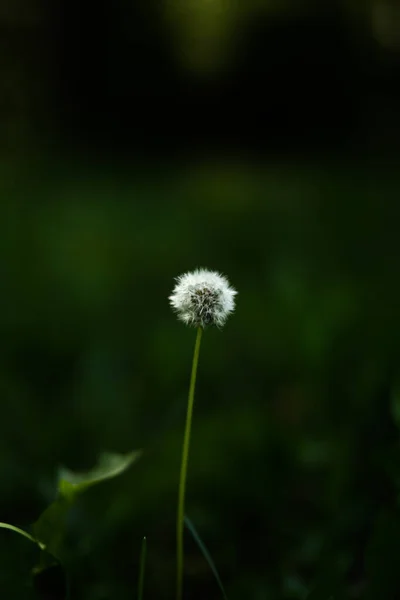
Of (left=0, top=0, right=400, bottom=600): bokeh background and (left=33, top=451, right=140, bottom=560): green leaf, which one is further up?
(left=0, top=0, right=400, bottom=600): bokeh background

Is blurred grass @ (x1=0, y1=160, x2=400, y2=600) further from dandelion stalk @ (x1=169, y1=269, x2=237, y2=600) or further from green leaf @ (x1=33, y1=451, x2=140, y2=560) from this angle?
dandelion stalk @ (x1=169, y1=269, x2=237, y2=600)

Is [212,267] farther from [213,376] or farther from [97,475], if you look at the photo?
[97,475]

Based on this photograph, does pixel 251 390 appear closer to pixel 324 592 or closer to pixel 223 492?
pixel 223 492

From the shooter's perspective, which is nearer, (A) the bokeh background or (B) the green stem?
(B) the green stem

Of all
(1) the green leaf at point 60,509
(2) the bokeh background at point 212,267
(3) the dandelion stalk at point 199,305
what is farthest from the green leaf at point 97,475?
(2) the bokeh background at point 212,267

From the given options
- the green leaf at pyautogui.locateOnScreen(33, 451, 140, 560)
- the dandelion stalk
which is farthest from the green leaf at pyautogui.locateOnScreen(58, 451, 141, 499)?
the dandelion stalk

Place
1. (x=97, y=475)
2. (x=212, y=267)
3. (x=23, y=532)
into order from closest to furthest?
1. (x=23, y=532)
2. (x=97, y=475)
3. (x=212, y=267)

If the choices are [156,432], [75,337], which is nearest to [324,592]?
[156,432]

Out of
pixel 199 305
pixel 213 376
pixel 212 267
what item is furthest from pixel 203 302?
pixel 212 267

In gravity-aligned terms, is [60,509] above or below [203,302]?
below
